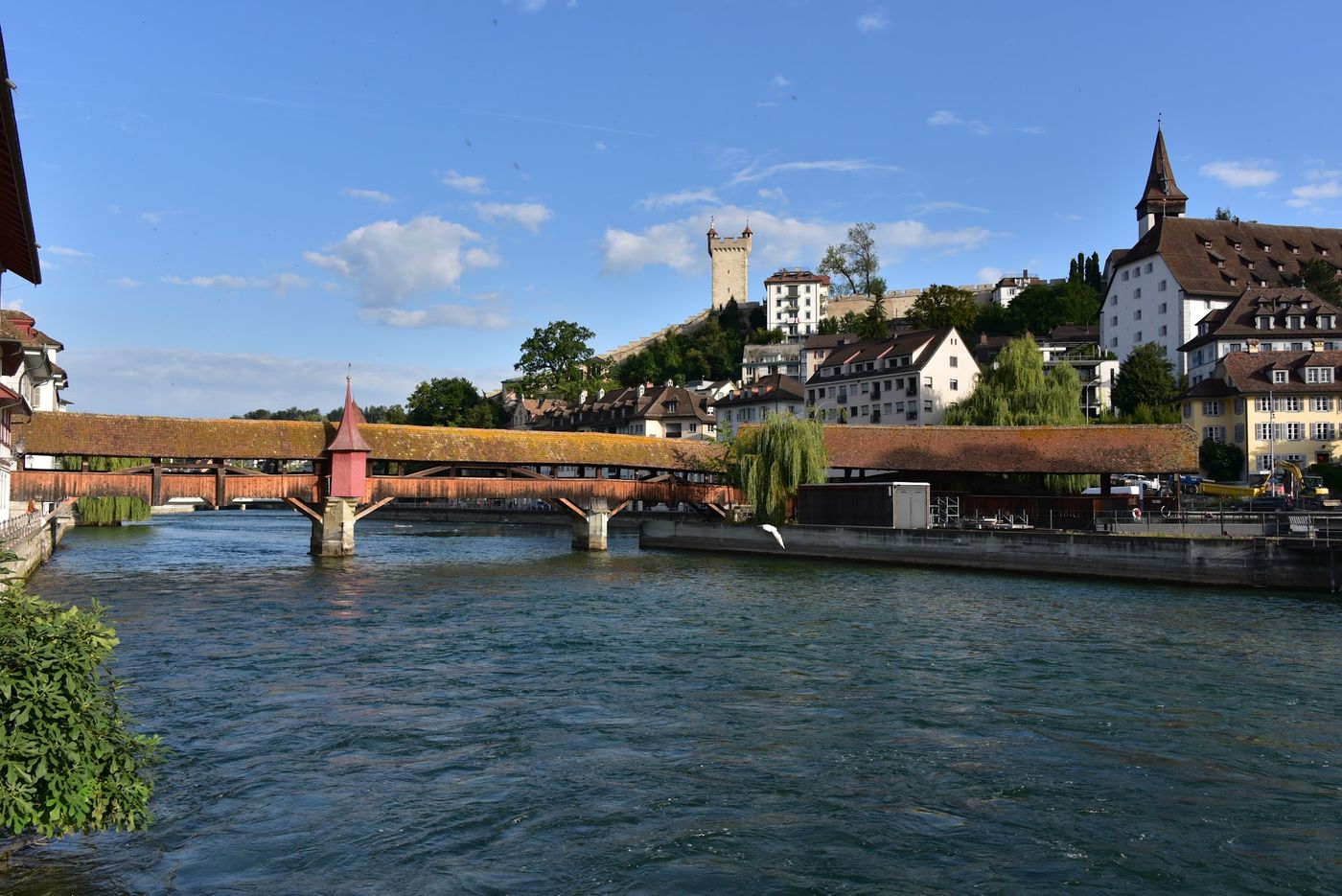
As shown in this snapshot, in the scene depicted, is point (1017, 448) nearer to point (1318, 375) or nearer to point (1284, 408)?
point (1284, 408)

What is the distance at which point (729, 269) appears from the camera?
420 feet

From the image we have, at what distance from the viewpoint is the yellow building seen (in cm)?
5006

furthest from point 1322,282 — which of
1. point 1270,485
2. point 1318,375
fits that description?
point 1270,485

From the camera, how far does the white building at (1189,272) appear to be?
66.2 meters

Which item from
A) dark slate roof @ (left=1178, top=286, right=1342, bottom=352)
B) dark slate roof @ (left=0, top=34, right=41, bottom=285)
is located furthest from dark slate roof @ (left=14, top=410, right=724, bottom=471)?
→ dark slate roof @ (left=1178, top=286, right=1342, bottom=352)

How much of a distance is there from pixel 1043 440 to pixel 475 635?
29151 mm

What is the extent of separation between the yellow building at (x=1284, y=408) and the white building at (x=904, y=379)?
14.3 m

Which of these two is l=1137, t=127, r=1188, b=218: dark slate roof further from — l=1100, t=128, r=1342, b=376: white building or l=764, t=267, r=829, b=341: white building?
l=764, t=267, r=829, b=341: white building

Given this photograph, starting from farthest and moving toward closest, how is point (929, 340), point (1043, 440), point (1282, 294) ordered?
1. point (929, 340)
2. point (1282, 294)
3. point (1043, 440)

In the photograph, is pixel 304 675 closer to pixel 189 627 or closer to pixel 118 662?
pixel 118 662

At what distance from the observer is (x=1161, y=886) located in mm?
7844

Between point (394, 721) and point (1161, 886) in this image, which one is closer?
point (1161, 886)

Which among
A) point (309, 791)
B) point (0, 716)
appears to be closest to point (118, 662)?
point (309, 791)

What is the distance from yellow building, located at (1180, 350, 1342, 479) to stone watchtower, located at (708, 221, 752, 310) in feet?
260
